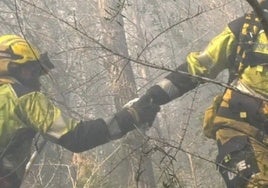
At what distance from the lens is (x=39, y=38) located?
8781 millimetres

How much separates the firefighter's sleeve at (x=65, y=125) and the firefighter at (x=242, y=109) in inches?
32.9

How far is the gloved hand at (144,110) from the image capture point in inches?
140

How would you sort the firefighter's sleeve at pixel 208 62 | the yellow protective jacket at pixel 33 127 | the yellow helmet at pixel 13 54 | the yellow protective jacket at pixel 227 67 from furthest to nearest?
the yellow helmet at pixel 13 54, the yellow protective jacket at pixel 33 127, the firefighter's sleeve at pixel 208 62, the yellow protective jacket at pixel 227 67

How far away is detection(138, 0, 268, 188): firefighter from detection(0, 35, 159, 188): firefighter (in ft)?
2.28

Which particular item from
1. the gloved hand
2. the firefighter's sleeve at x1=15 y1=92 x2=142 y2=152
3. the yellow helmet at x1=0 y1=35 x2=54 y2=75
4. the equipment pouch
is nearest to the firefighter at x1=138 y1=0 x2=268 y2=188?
the equipment pouch

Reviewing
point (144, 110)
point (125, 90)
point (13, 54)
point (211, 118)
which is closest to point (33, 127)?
point (13, 54)

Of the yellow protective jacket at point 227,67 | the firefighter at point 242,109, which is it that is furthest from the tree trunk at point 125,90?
the firefighter at point 242,109

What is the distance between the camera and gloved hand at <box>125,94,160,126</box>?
355 centimetres

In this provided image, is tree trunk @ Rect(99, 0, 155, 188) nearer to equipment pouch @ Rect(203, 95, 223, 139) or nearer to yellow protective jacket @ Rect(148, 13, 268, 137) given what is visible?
yellow protective jacket @ Rect(148, 13, 268, 137)

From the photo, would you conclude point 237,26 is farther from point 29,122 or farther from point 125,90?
point 125,90

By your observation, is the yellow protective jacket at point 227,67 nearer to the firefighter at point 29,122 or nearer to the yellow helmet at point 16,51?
the firefighter at point 29,122

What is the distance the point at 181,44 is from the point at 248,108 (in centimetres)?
952

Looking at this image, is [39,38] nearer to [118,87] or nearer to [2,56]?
[118,87]

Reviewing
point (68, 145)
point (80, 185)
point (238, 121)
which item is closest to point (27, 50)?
point (68, 145)
